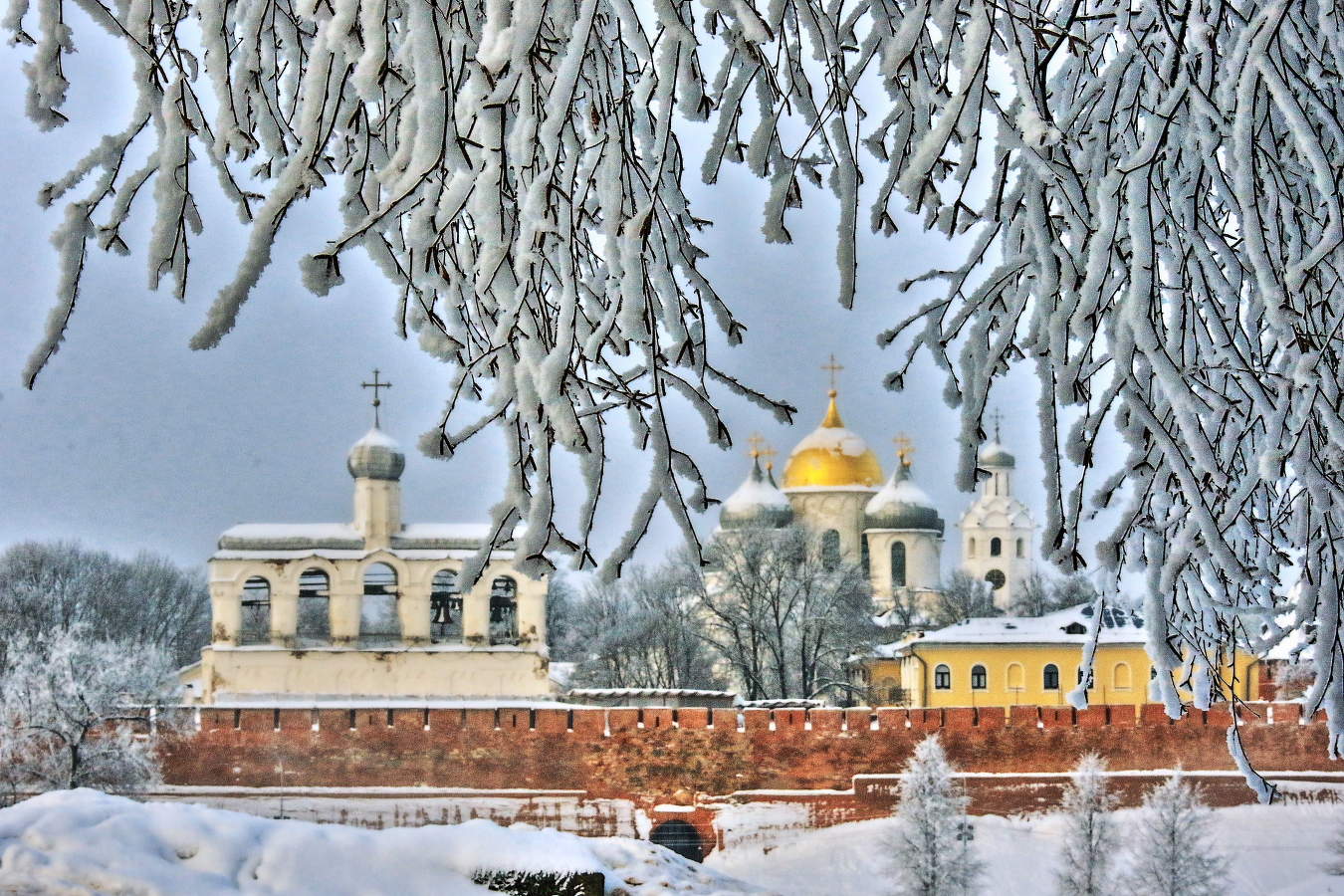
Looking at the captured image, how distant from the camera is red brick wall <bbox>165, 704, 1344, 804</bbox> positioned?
21219 mm

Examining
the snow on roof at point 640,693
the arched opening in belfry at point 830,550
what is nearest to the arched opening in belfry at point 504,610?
the snow on roof at point 640,693

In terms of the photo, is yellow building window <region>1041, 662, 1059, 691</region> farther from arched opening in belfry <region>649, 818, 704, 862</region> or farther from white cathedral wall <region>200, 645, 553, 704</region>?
arched opening in belfry <region>649, 818, 704, 862</region>

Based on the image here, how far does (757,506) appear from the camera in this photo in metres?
40.4

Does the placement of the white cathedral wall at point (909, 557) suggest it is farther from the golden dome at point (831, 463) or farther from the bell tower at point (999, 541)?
the bell tower at point (999, 541)

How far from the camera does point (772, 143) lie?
2.06 m

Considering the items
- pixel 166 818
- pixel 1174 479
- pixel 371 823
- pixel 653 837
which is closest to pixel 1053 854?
pixel 653 837

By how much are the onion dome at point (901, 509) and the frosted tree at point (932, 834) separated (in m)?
21.8

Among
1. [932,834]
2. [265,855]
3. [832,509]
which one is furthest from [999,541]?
[265,855]

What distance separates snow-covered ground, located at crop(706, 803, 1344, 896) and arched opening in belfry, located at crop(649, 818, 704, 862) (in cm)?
46

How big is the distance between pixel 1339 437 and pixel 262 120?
1395 mm

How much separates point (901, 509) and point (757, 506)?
4553 mm

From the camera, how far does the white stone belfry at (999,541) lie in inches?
1882

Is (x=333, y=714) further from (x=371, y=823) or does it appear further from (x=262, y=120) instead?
(x=262, y=120)

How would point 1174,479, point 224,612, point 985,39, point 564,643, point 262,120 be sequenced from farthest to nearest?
point 564,643 → point 224,612 → point 1174,479 → point 262,120 → point 985,39
